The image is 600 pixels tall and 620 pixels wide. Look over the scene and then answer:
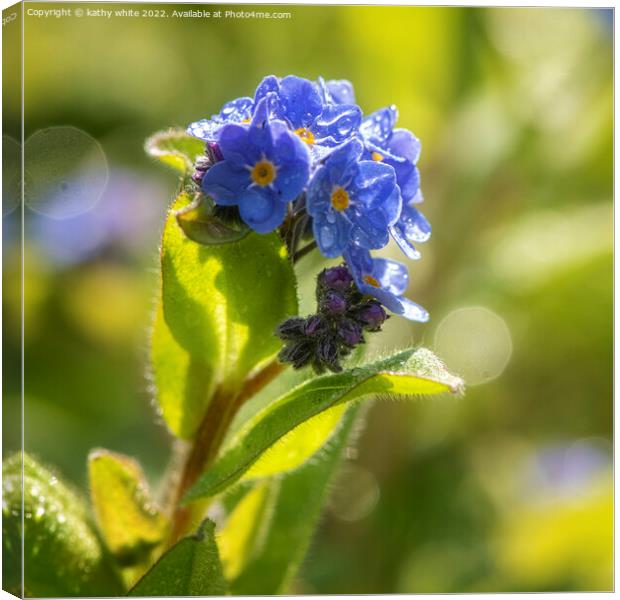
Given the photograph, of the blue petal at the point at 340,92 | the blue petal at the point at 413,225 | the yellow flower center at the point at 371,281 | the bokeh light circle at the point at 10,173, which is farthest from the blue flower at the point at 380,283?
the bokeh light circle at the point at 10,173

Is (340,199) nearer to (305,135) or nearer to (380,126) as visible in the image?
(305,135)

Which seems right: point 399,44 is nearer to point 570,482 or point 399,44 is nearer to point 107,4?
point 107,4

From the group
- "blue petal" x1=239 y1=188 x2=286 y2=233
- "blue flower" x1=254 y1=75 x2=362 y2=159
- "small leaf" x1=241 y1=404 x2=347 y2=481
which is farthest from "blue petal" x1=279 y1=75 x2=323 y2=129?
"small leaf" x1=241 y1=404 x2=347 y2=481

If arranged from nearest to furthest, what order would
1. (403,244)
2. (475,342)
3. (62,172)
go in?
(403,244), (62,172), (475,342)

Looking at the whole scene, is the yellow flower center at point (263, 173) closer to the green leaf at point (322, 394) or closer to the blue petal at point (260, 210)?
the blue petal at point (260, 210)

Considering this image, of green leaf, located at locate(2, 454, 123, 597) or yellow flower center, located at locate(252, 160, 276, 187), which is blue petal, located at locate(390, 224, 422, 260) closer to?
yellow flower center, located at locate(252, 160, 276, 187)

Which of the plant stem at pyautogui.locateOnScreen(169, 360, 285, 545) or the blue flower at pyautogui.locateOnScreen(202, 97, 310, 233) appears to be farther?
the plant stem at pyautogui.locateOnScreen(169, 360, 285, 545)

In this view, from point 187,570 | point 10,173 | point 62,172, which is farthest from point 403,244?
point 62,172
